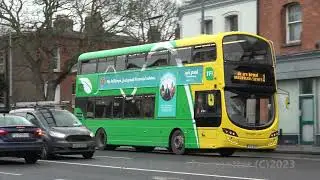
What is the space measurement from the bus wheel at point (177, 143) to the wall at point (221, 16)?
10.8 metres

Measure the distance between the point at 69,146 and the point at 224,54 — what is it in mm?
6323

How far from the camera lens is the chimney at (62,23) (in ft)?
148

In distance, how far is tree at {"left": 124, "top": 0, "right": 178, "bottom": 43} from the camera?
4862 cm

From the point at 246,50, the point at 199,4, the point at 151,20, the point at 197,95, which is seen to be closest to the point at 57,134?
the point at 197,95

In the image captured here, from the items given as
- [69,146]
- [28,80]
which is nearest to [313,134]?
[69,146]

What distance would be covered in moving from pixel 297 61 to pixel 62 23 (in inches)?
813

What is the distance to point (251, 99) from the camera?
22797mm

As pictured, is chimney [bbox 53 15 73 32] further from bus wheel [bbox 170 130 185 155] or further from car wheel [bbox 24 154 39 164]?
car wheel [bbox 24 154 39 164]

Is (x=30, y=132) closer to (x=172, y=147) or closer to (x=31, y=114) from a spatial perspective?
(x=31, y=114)

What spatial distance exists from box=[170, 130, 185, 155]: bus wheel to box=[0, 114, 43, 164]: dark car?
6.49 meters

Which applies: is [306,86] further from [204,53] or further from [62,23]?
[62,23]

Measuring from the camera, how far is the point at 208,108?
22.7 metres

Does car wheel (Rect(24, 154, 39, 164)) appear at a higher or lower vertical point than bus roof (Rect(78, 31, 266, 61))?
lower

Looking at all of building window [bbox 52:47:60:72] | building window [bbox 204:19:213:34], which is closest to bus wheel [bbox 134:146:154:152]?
building window [bbox 204:19:213:34]
